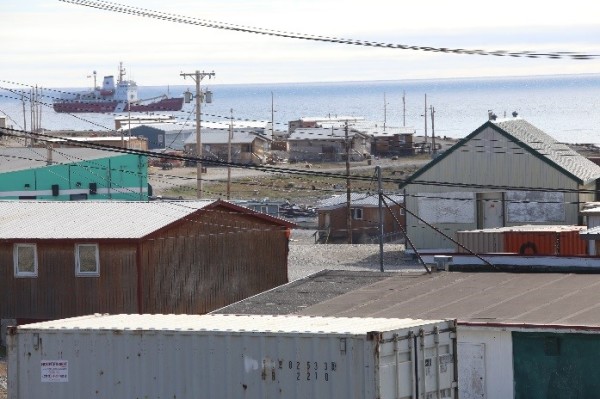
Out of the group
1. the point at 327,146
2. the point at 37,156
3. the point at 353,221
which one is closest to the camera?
the point at 353,221

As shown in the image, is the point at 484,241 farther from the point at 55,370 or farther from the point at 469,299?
the point at 55,370

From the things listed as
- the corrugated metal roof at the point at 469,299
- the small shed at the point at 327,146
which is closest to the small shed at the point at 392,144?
the small shed at the point at 327,146

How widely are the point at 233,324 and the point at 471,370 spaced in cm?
552

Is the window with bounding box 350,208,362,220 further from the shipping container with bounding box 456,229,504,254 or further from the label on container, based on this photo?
the label on container

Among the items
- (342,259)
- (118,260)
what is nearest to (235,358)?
(118,260)

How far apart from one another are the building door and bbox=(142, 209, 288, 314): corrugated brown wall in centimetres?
1464

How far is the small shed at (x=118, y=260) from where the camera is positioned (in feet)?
115

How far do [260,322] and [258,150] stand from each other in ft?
331

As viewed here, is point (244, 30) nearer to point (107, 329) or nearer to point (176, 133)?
point (107, 329)

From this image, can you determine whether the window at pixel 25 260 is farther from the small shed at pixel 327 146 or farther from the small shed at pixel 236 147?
the small shed at pixel 327 146

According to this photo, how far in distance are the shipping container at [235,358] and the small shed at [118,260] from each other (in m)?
13.7

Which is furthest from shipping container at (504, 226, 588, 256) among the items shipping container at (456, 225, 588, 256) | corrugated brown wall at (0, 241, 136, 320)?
corrugated brown wall at (0, 241, 136, 320)

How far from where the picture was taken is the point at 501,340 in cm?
2355

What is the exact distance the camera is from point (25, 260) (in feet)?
117
